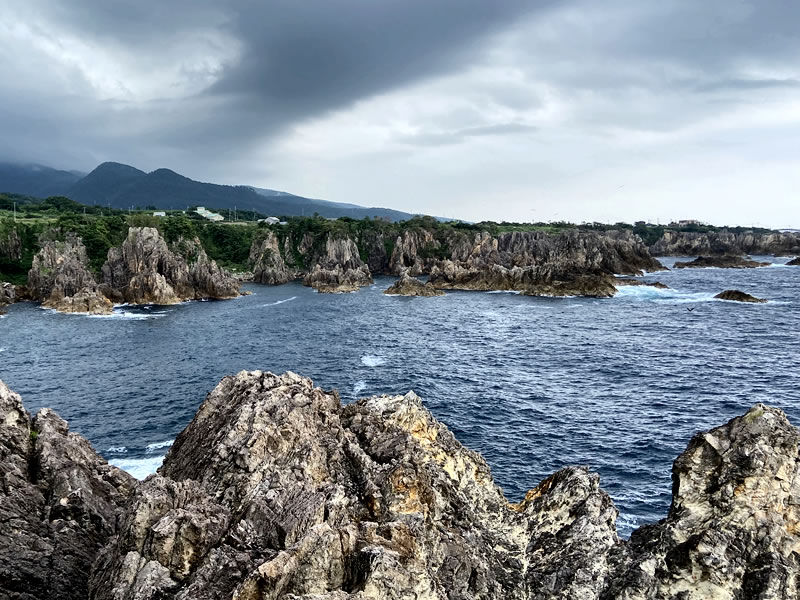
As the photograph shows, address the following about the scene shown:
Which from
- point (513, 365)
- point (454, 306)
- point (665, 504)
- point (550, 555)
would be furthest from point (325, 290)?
point (550, 555)

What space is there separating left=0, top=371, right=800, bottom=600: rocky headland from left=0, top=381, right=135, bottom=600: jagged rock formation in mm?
63

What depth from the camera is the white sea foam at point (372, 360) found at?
2715 inches

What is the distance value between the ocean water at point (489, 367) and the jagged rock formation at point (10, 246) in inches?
1415

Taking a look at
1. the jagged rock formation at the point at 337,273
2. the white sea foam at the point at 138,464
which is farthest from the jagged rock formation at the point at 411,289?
the white sea foam at the point at 138,464

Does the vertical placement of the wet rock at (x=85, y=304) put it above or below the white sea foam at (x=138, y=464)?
above

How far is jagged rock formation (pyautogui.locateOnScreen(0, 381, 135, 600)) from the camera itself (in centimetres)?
1572

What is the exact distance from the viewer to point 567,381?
60.6m

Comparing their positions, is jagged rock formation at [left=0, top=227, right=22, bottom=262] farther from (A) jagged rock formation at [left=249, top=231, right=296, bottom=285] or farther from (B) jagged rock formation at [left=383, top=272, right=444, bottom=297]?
(B) jagged rock formation at [left=383, top=272, right=444, bottom=297]

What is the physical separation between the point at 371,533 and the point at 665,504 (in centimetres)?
2833

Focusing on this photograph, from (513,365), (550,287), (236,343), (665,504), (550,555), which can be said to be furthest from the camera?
(550,287)

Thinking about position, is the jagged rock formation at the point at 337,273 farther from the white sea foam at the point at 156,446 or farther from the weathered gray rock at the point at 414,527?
the weathered gray rock at the point at 414,527

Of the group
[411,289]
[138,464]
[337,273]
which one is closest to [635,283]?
[411,289]

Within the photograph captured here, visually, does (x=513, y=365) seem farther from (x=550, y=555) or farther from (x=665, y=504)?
(x=550, y=555)

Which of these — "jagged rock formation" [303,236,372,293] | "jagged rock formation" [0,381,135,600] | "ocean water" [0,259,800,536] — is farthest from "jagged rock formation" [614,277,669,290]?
"jagged rock formation" [0,381,135,600]
